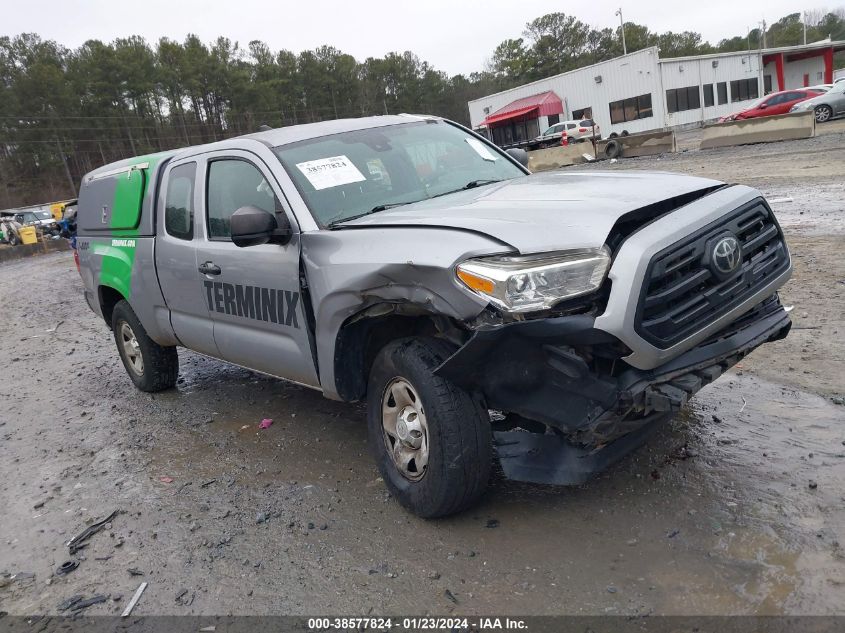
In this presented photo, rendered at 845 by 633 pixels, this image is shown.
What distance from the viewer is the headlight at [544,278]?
8.75 feet

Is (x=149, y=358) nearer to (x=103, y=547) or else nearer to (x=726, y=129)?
(x=103, y=547)

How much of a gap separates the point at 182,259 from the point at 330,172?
149 centimetres

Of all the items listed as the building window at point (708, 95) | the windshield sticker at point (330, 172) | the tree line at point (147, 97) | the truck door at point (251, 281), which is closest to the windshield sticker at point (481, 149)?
the windshield sticker at point (330, 172)

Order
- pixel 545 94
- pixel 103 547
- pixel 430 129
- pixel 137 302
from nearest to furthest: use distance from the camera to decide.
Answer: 1. pixel 103 547
2. pixel 430 129
3. pixel 137 302
4. pixel 545 94

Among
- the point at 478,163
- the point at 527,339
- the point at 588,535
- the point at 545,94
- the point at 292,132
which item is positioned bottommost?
the point at 588,535

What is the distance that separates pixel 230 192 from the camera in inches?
172

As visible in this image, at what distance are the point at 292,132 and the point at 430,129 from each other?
967 millimetres

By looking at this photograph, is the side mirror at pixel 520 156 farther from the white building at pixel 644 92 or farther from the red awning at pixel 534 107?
the red awning at pixel 534 107

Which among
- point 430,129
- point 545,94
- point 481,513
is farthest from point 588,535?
point 545,94

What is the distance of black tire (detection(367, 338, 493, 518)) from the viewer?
3031 millimetres

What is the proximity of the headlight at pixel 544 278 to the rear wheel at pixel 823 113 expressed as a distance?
28.4 metres

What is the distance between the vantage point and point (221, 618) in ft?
9.50

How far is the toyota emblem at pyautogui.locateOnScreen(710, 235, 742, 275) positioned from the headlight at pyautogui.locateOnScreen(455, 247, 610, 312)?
516 mm

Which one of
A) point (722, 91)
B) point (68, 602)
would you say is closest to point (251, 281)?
point (68, 602)
